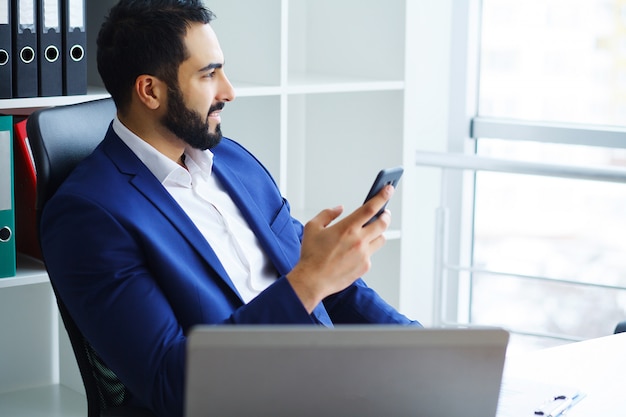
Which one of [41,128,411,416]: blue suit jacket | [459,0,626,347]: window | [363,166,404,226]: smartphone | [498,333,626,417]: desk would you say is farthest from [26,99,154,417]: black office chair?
[459,0,626,347]: window

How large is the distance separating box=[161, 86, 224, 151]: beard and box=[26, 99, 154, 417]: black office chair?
159 millimetres

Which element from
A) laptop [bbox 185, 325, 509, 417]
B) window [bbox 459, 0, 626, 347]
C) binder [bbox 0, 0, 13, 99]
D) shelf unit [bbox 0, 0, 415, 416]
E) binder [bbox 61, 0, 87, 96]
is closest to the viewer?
laptop [bbox 185, 325, 509, 417]

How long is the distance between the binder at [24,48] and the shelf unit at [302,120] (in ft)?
0.12

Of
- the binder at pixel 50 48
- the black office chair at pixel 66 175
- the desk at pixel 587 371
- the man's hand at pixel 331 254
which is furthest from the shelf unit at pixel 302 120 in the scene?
the desk at pixel 587 371

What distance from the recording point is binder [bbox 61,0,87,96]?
7.07 ft

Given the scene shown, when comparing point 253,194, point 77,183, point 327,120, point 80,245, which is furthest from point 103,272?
point 327,120

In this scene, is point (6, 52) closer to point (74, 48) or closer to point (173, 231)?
point (74, 48)

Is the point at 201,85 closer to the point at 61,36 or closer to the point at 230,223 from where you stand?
the point at 230,223

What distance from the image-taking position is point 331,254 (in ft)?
4.93

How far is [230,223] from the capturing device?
186 centimetres

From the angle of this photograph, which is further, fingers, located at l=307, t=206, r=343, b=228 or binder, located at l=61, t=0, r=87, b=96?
binder, located at l=61, t=0, r=87, b=96

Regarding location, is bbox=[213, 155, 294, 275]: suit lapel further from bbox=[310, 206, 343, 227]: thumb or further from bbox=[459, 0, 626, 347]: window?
bbox=[459, 0, 626, 347]: window

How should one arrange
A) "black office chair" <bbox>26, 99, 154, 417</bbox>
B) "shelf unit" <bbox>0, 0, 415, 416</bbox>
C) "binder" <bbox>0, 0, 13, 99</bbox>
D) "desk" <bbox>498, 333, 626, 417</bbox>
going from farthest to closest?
"shelf unit" <bbox>0, 0, 415, 416</bbox>
"binder" <bbox>0, 0, 13, 99</bbox>
"black office chair" <bbox>26, 99, 154, 417</bbox>
"desk" <bbox>498, 333, 626, 417</bbox>

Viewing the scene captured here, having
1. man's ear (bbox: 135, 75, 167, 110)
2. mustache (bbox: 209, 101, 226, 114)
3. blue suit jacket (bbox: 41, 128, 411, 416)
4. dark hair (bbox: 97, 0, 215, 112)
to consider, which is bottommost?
blue suit jacket (bbox: 41, 128, 411, 416)
